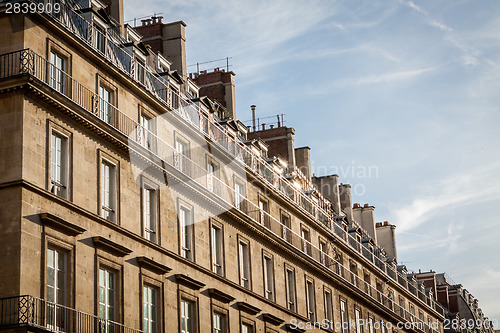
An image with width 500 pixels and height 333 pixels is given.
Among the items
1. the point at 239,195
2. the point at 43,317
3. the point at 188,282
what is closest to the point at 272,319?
the point at 239,195

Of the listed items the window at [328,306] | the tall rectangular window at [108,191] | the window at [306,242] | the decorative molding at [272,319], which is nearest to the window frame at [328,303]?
the window at [328,306]

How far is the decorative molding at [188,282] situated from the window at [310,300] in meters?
12.3

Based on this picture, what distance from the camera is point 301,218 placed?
163ft

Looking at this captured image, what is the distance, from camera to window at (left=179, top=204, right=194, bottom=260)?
121 ft

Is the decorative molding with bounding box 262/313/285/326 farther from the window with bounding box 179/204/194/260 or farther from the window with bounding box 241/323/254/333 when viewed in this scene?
the window with bounding box 179/204/194/260

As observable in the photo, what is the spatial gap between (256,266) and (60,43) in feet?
51.7

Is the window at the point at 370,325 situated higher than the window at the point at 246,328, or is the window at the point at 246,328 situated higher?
the window at the point at 370,325

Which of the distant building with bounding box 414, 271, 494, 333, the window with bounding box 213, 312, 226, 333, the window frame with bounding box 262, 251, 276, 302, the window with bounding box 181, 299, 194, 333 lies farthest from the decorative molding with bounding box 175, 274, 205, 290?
the distant building with bounding box 414, 271, 494, 333

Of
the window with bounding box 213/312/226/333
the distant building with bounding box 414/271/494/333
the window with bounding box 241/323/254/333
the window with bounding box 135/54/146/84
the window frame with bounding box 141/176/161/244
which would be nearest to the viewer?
the window frame with bounding box 141/176/161/244

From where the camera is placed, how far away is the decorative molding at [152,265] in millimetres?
32750

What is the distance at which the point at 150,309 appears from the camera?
33.5m

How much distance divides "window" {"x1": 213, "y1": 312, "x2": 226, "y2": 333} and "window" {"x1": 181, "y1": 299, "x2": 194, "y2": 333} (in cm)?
167

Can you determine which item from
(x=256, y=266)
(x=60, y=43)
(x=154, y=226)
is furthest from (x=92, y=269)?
(x=256, y=266)

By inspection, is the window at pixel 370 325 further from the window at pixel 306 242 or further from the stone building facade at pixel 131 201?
the window at pixel 306 242
